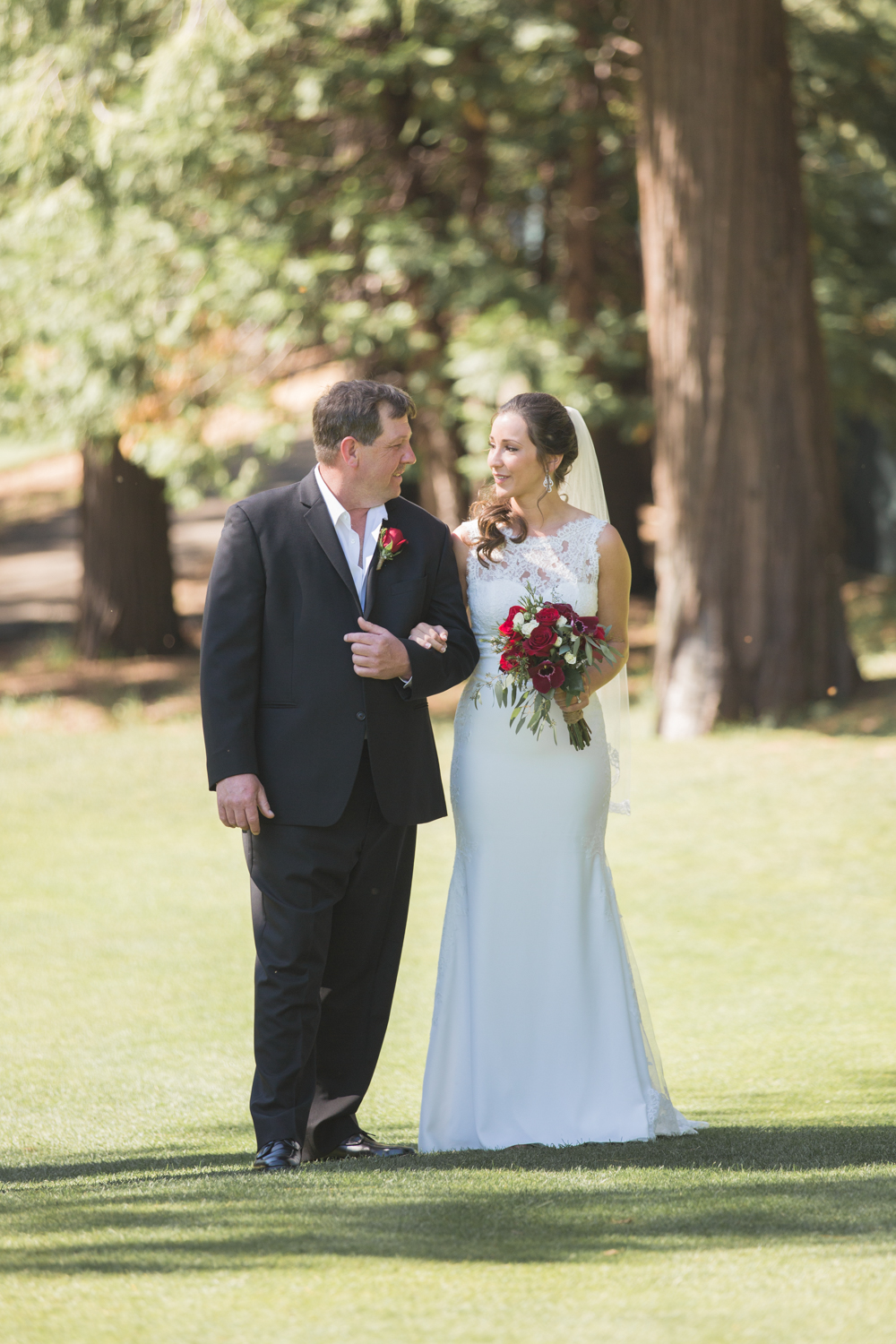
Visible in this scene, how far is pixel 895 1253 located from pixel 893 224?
563 inches

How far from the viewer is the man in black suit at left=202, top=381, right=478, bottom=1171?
13.5ft

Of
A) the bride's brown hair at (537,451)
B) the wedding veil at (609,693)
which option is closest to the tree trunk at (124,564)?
the wedding veil at (609,693)

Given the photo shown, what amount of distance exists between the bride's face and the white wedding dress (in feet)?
0.67

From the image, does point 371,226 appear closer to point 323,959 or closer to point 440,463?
point 440,463

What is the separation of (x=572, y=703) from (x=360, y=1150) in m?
1.44

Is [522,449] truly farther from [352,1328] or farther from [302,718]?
[352,1328]

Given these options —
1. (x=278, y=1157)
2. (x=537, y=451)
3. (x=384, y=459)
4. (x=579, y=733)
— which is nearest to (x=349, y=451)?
(x=384, y=459)

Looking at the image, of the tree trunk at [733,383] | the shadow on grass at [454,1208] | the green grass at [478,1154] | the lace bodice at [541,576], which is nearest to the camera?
the green grass at [478,1154]

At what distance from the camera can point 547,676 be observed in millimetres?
4293

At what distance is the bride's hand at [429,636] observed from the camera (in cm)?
421

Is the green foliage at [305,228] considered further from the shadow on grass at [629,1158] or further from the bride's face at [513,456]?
the shadow on grass at [629,1158]

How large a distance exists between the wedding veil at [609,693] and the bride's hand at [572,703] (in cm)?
44

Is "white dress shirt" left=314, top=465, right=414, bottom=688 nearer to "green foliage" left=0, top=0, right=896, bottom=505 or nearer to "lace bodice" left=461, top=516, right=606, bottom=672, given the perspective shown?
"lace bodice" left=461, top=516, right=606, bottom=672

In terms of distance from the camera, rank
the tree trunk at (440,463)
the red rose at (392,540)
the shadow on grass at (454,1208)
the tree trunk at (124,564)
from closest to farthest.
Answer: the shadow on grass at (454,1208), the red rose at (392,540), the tree trunk at (440,463), the tree trunk at (124,564)
